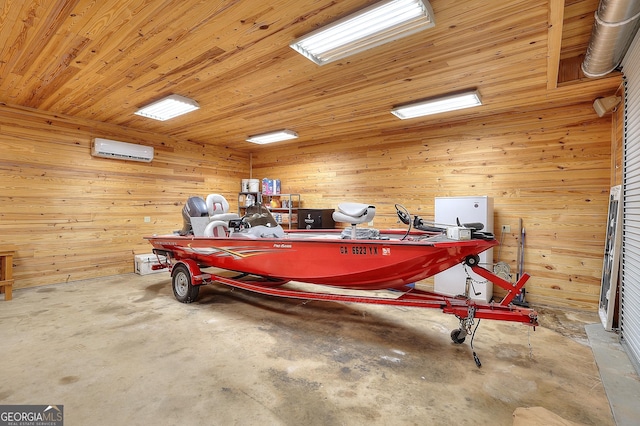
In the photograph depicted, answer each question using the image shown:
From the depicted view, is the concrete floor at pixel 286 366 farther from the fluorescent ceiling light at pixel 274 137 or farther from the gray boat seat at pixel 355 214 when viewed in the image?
the fluorescent ceiling light at pixel 274 137

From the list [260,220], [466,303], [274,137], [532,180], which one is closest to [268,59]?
[260,220]

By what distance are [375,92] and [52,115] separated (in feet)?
17.0

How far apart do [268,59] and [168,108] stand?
2274 mm

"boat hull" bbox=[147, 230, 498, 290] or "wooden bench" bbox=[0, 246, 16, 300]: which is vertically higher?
"boat hull" bbox=[147, 230, 498, 290]

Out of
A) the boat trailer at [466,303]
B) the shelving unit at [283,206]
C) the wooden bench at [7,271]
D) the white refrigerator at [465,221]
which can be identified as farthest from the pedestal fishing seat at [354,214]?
the wooden bench at [7,271]

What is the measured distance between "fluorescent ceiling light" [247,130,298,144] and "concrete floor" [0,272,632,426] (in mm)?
3424

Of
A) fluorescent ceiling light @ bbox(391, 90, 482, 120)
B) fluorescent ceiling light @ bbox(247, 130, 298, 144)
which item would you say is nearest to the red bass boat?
fluorescent ceiling light @ bbox(391, 90, 482, 120)

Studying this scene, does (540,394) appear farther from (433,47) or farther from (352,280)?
(433,47)

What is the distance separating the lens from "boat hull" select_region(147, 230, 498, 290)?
2.51 metres

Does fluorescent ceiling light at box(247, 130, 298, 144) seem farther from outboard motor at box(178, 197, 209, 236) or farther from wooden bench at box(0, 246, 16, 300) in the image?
wooden bench at box(0, 246, 16, 300)

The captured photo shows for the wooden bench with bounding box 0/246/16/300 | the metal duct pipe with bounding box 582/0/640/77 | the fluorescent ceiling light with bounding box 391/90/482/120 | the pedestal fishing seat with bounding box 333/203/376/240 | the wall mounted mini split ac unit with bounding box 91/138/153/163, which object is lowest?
the wooden bench with bounding box 0/246/16/300

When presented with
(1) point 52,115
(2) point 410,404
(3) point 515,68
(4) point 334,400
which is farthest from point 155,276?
(3) point 515,68

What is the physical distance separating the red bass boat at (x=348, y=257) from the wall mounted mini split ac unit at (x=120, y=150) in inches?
84.3

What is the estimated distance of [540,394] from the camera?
6.84 feet
